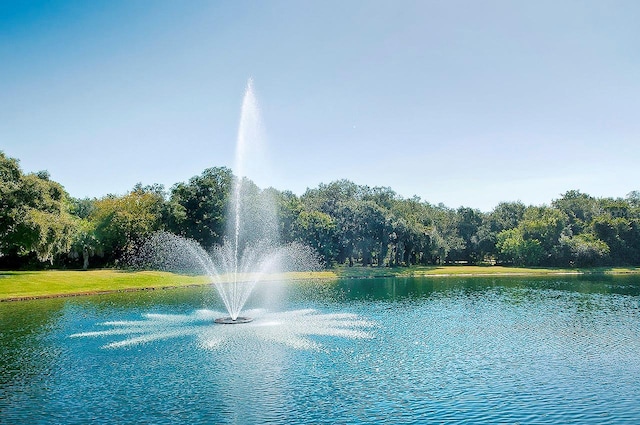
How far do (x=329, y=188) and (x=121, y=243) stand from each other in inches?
2139

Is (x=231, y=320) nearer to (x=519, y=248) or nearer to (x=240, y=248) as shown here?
(x=240, y=248)

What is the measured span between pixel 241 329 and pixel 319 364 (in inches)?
461

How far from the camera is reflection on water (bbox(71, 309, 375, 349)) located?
106 feet

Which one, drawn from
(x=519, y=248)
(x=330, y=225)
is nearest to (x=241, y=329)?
(x=330, y=225)

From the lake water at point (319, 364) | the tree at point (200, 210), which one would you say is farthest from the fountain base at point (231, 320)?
the tree at point (200, 210)

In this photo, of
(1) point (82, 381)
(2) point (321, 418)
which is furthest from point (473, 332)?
(1) point (82, 381)

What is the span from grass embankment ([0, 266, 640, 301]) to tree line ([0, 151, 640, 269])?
467 centimetres

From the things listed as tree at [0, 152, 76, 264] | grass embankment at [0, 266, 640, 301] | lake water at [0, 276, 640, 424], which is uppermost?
tree at [0, 152, 76, 264]

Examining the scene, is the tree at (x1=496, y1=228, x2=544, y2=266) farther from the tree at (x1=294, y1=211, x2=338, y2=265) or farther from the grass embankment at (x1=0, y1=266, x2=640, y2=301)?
the tree at (x1=294, y1=211, x2=338, y2=265)

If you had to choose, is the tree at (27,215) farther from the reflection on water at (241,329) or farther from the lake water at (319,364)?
the reflection on water at (241,329)

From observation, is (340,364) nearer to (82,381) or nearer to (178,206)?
(82,381)

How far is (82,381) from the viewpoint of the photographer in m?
23.2

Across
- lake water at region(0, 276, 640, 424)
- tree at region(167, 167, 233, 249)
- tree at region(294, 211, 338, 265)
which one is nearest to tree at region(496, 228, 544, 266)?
tree at region(294, 211, 338, 265)

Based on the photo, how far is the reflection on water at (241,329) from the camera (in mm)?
32406
